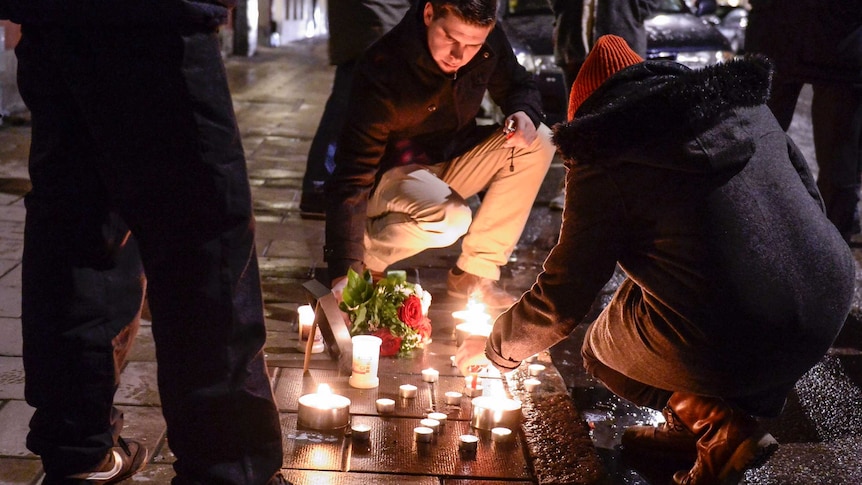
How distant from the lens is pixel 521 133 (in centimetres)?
454

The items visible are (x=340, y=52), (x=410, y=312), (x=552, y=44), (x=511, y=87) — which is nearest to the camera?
(x=410, y=312)

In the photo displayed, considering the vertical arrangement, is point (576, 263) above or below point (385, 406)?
above

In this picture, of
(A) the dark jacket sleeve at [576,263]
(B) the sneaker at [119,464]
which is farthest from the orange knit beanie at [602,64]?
(B) the sneaker at [119,464]

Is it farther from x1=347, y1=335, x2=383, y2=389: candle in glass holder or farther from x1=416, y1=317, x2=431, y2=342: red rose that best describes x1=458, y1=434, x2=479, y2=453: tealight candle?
x1=416, y1=317, x2=431, y2=342: red rose

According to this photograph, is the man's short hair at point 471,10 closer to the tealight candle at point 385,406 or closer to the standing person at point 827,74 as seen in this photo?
the tealight candle at point 385,406

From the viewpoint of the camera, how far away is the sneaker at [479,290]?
4.79 meters

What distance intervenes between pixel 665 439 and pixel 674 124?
1137 mm

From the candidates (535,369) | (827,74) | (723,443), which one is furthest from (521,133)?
(827,74)

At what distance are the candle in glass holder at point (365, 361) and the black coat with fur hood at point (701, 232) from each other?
0.81 meters

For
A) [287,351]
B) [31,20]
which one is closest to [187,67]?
[31,20]

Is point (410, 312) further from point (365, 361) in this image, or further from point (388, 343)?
point (365, 361)

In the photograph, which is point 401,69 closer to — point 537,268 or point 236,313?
point 537,268

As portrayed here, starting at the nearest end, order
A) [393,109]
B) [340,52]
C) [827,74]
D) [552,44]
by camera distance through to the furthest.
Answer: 1. [393,109]
2. [827,74]
3. [340,52]
4. [552,44]

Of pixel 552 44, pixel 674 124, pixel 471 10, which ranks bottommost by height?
pixel 552 44
